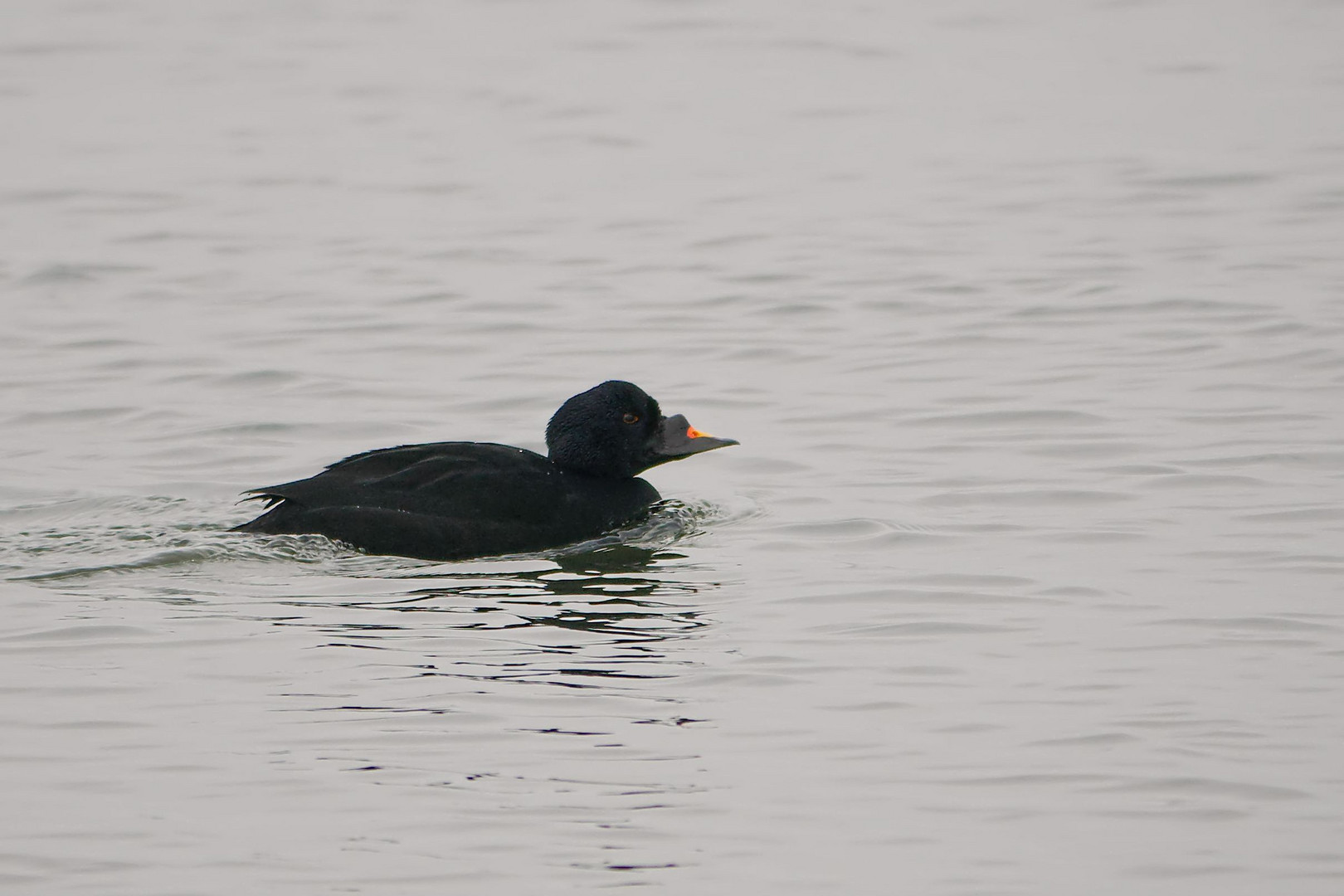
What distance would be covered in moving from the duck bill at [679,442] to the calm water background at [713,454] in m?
0.28

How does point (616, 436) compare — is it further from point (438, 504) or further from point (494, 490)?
point (438, 504)

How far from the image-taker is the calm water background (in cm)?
601

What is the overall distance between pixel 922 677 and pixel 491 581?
7.19 feet

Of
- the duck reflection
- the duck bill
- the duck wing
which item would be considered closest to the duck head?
the duck bill

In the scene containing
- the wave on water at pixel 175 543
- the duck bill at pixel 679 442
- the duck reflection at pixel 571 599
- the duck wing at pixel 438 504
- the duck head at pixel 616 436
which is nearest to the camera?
the duck reflection at pixel 571 599

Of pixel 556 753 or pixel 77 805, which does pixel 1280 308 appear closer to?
pixel 556 753

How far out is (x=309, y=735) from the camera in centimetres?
661

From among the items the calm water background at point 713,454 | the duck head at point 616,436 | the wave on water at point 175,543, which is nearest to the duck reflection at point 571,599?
the calm water background at point 713,454

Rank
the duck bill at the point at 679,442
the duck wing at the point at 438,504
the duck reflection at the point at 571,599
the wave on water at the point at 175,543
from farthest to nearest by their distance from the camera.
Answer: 1. the duck bill at the point at 679,442
2. the duck wing at the point at 438,504
3. the wave on water at the point at 175,543
4. the duck reflection at the point at 571,599

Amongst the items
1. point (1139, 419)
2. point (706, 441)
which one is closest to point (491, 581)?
point (706, 441)

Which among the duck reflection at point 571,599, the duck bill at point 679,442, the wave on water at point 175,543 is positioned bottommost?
the duck reflection at point 571,599

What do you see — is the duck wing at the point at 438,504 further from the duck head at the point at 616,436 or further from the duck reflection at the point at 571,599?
the duck head at the point at 616,436

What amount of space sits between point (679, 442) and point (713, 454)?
1313 millimetres

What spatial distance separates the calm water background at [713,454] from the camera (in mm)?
6008
